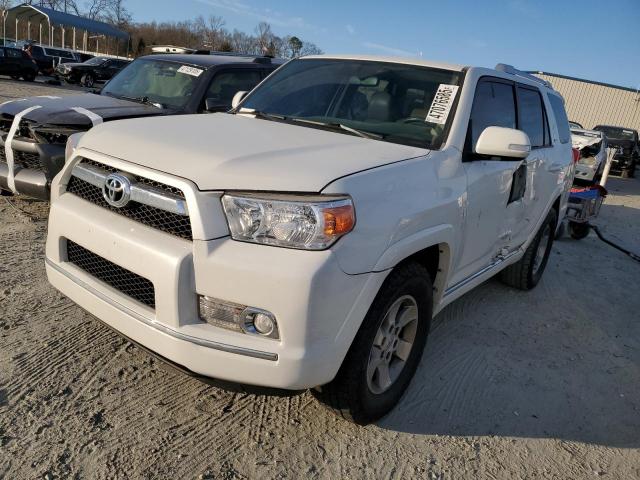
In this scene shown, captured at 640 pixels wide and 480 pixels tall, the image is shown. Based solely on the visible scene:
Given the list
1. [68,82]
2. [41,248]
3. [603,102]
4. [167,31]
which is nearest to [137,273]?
[41,248]

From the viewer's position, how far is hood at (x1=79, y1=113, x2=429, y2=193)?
Answer: 2.24m

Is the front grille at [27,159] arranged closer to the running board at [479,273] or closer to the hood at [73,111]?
the hood at [73,111]

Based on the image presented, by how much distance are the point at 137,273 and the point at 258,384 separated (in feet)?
2.24

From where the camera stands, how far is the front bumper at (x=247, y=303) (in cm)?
211

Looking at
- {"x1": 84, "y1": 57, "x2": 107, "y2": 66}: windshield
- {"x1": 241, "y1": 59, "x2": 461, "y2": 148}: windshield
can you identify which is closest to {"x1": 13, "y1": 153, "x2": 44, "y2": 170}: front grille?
{"x1": 241, "y1": 59, "x2": 461, "y2": 148}: windshield

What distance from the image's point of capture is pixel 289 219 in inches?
86.0

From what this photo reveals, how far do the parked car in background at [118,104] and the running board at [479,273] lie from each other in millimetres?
3159

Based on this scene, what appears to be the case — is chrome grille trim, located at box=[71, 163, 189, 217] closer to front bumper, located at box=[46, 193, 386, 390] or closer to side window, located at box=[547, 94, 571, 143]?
front bumper, located at box=[46, 193, 386, 390]

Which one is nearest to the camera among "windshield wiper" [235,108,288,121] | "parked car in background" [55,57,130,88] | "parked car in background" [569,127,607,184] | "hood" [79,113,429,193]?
"hood" [79,113,429,193]

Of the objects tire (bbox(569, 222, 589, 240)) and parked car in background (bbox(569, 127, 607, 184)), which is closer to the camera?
tire (bbox(569, 222, 589, 240))

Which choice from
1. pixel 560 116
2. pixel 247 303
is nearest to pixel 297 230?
pixel 247 303

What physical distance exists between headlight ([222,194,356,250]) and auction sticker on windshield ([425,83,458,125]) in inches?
48.3

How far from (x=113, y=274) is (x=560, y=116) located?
459cm

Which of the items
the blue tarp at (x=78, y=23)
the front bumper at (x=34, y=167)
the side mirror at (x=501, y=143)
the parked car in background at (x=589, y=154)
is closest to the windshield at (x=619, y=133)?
the parked car in background at (x=589, y=154)
